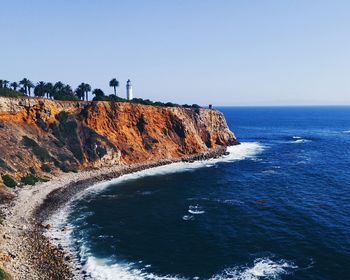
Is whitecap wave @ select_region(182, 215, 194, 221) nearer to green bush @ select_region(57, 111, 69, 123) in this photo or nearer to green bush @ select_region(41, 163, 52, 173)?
green bush @ select_region(41, 163, 52, 173)

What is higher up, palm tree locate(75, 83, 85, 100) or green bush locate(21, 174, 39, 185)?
palm tree locate(75, 83, 85, 100)

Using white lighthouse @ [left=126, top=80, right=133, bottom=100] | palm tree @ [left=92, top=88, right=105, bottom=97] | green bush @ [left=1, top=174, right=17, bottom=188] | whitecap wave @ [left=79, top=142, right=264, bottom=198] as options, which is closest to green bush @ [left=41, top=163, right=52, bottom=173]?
green bush @ [left=1, top=174, right=17, bottom=188]

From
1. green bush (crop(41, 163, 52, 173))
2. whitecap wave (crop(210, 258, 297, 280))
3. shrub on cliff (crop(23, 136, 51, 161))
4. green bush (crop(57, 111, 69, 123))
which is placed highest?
green bush (crop(57, 111, 69, 123))

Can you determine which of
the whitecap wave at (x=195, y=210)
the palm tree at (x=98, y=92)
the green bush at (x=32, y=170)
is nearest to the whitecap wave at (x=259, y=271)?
the whitecap wave at (x=195, y=210)

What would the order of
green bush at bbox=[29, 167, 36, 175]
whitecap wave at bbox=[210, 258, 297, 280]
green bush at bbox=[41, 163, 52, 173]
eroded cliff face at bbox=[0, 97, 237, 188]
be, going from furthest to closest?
eroded cliff face at bbox=[0, 97, 237, 188] → green bush at bbox=[41, 163, 52, 173] → green bush at bbox=[29, 167, 36, 175] → whitecap wave at bbox=[210, 258, 297, 280]

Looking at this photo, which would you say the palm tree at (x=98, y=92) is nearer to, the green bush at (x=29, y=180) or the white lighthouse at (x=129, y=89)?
the white lighthouse at (x=129, y=89)

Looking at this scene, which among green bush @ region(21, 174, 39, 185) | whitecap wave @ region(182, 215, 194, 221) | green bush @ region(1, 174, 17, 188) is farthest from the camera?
green bush @ region(21, 174, 39, 185)

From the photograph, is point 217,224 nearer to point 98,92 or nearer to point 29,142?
point 29,142

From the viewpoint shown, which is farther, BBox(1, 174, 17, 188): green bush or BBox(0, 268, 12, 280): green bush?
BBox(1, 174, 17, 188): green bush
